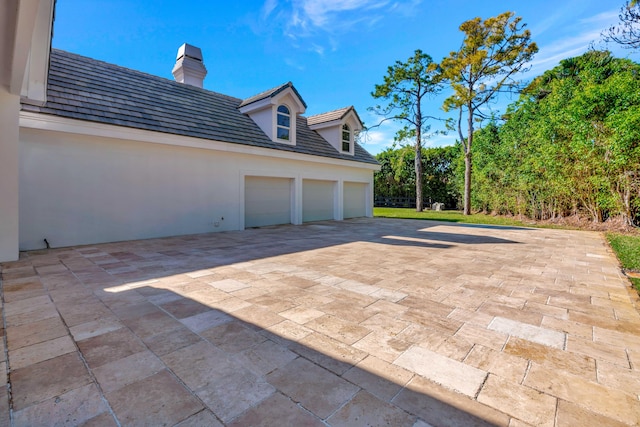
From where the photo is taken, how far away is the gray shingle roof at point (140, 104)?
6.71 meters

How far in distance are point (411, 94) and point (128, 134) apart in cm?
1715

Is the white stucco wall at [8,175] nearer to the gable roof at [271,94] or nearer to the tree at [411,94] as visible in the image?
the gable roof at [271,94]

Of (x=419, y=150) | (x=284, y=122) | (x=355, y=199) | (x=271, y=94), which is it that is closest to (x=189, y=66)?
(x=271, y=94)

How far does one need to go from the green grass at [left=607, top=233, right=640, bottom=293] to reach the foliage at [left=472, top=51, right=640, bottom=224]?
1.92 meters

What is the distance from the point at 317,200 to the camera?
12680 millimetres

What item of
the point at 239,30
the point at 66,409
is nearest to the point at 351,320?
the point at 66,409

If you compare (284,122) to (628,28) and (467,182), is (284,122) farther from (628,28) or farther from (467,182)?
(467,182)

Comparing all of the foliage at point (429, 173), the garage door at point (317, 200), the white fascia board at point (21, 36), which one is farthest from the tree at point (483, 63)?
the white fascia board at point (21, 36)

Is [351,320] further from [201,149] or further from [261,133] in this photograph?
[261,133]

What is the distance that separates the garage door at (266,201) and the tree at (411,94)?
36.8ft

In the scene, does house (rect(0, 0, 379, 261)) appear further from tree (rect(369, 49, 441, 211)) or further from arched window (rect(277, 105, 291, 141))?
tree (rect(369, 49, 441, 211))

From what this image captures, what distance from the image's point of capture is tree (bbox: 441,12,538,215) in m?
14.6

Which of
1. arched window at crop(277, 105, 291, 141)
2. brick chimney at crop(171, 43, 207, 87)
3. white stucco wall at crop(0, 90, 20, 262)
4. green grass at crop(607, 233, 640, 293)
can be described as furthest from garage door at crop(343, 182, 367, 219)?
white stucco wall at crop(0, 90, 20, 262)

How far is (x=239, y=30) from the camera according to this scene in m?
11.5
